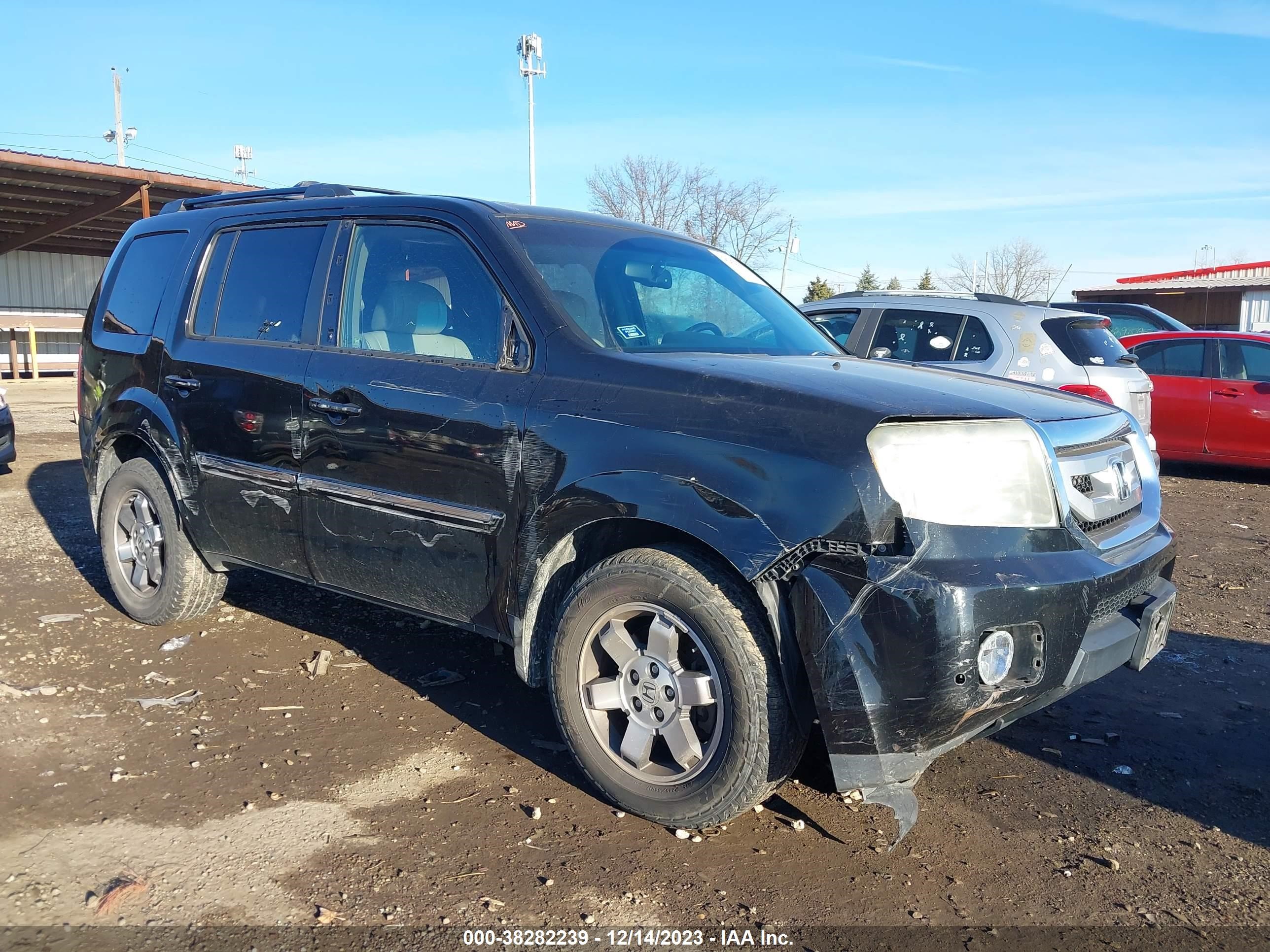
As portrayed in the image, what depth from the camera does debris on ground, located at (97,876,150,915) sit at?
263 cm

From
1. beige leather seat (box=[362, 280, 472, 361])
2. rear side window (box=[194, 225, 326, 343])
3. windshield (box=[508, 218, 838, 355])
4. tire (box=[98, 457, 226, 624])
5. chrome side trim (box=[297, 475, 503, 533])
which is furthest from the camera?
tire (box=[98, 457, 226, 624])

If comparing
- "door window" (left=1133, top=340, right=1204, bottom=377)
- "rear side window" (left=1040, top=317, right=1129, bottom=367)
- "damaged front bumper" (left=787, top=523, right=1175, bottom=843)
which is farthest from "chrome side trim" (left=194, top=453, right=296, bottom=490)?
"door window" (left=1133, top=340, right=1204, bottom=377)

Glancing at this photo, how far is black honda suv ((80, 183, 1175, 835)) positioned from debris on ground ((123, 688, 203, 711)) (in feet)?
2.00

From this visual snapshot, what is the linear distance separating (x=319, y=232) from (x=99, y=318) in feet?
6.38

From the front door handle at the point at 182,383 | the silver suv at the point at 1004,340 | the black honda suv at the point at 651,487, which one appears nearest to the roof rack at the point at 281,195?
the black honda suv at the point at 651,487

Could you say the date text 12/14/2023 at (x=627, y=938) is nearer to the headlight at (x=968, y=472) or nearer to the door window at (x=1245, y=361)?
the headlight at (x=968, y=472)

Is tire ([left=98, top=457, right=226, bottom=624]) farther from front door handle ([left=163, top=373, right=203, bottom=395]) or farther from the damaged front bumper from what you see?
the damaged front bumper

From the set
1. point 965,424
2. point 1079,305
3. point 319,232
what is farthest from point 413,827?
point 1079,305

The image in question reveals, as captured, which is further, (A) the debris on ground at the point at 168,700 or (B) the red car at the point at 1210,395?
(B) the red car at the point at 1210,395

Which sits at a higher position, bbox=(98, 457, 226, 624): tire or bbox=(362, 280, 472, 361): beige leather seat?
bbox=(362, 280, 472, 361): beige leather seat

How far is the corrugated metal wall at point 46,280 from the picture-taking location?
29.2 metres

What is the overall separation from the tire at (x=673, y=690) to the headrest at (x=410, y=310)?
1201 millimetres

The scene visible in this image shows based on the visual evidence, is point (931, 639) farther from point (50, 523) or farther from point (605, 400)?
point (50, 523)

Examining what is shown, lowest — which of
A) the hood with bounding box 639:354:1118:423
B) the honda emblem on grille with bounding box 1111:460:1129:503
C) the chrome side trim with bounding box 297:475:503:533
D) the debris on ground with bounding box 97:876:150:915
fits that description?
the debris on ground with bounding box 97:876:150:915
